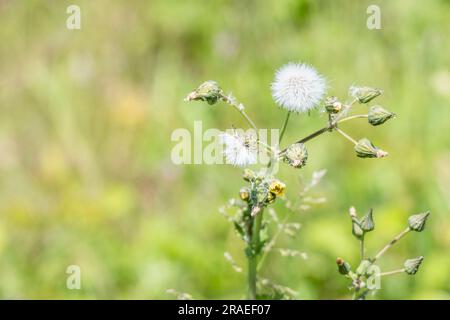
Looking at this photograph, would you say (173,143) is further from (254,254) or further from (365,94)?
(365,94)

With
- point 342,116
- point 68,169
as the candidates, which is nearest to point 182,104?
point 68,169

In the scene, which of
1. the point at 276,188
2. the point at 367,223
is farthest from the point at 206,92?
the point at 367,223

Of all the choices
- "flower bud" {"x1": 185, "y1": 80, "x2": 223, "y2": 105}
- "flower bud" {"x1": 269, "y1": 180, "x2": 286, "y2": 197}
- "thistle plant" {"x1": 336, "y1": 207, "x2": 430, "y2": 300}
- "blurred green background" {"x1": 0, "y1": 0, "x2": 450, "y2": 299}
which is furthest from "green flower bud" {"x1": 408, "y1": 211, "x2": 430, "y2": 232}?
"blurred green background" {"x1": 0, "y1": 0, "x2": 450, "y2": 299}

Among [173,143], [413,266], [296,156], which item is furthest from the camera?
[173,143]

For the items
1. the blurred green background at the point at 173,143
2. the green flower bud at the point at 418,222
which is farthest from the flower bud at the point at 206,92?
the blurred green background at the point at 173,143

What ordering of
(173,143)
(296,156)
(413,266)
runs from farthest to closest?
1. (173,143)
2. (413,266)
3. (296,156)

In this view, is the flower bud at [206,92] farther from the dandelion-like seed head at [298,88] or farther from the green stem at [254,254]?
the green stem at [254,254]
